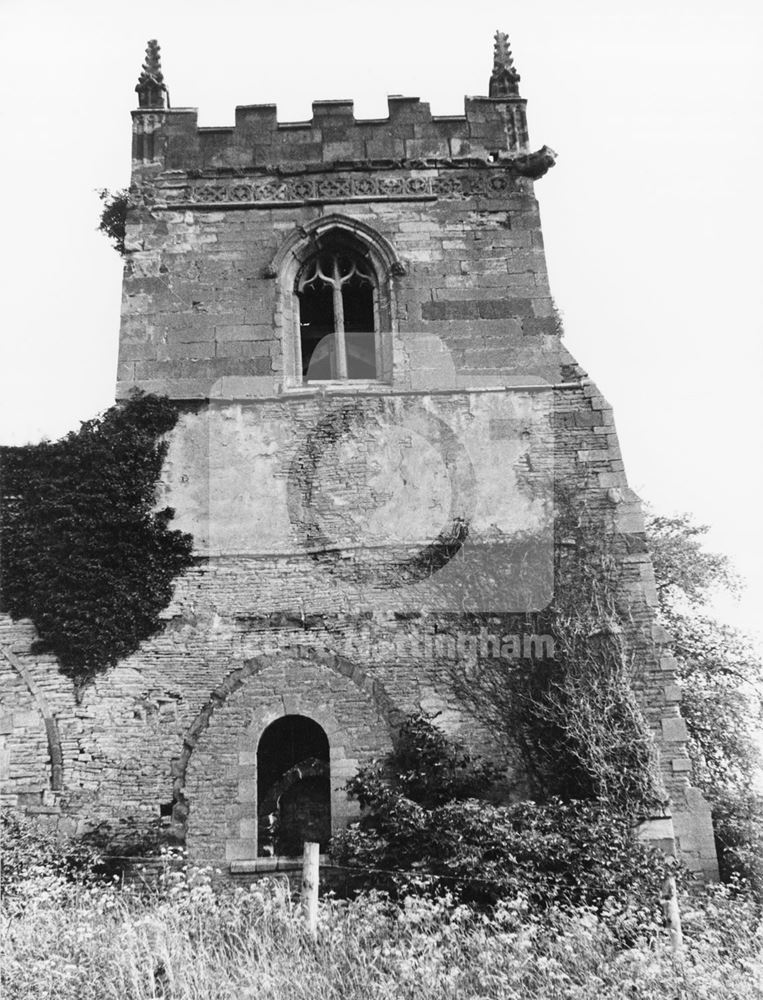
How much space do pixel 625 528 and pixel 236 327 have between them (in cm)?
541

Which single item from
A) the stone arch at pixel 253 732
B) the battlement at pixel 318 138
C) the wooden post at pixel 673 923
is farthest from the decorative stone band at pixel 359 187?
the wooden post at pixel 673 923

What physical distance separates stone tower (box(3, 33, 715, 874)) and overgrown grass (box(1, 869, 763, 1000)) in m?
2.08

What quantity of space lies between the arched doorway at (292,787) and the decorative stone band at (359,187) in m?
6.96

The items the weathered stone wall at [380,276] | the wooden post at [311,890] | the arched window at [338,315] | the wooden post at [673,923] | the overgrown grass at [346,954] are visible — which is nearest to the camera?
the overgrown grass at [346,954]

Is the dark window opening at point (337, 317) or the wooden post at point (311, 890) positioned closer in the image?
the wooden post at point (311, 890)

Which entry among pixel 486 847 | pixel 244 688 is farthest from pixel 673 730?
pixel 244 688

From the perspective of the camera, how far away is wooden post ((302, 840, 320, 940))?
837 centimetres

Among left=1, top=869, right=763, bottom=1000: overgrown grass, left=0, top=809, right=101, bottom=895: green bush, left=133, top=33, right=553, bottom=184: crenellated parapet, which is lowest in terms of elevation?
left=1, top=869, right=763, bottom=1000: overgrown grass

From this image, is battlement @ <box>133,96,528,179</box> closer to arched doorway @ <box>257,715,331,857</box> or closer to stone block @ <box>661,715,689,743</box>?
arched doorway @ <box>257,715,331,857</box>

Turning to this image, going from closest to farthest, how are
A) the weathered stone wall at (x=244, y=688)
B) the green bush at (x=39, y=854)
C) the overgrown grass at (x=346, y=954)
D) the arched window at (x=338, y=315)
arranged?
the overgrown grass at (x=346, y=954) → the green bush at (x=39, y=854) → the weathered stone wall at (x=244, y=688) → the arched window at (x=338, y=315)

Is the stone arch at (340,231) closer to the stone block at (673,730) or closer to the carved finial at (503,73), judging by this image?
the carved finial at (503,73)

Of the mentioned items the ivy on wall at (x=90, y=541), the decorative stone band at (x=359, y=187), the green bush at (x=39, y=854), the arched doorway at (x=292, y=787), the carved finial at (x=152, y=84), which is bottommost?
the green bush at (x=39, y=854)

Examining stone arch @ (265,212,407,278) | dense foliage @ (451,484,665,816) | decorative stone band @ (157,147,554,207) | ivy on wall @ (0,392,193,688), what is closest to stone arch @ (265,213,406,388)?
stone arch @ (265,212,407,278)

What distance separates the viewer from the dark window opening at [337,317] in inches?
545
